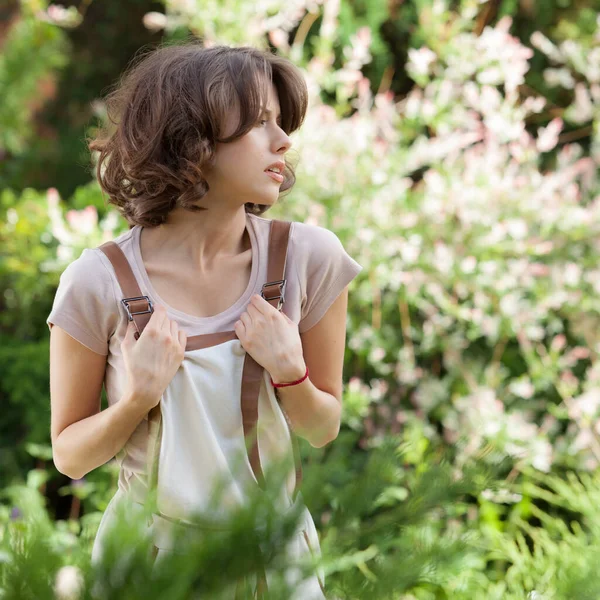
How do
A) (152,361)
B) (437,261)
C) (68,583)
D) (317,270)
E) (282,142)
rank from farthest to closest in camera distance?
(437,261) → (317,270) → (282,142) → (152,361) → (68,583)

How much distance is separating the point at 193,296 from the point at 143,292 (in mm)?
86

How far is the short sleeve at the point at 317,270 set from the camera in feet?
4.48

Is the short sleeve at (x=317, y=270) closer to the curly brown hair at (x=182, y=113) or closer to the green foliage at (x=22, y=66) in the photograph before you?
the curly brown hair at (x=182, y=113)

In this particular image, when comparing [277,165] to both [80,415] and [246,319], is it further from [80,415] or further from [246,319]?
[80,415]

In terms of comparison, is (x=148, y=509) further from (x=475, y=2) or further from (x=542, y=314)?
(x=475, y=2)

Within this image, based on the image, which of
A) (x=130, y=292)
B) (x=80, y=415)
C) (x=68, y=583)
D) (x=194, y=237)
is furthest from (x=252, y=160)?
(x=68, y=583)

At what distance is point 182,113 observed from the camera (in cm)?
125

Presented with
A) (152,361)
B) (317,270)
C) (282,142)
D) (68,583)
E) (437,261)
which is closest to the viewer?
(68,583)

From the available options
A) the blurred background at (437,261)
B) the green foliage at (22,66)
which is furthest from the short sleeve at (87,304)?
→ the green foliage at (22,66)

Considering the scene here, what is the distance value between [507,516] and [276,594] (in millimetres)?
2847

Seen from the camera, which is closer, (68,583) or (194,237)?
(68,583)

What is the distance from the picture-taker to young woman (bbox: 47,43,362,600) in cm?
119

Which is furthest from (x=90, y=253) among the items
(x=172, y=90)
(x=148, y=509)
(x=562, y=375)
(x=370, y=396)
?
(x=562, y=375)

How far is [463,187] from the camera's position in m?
3.08
